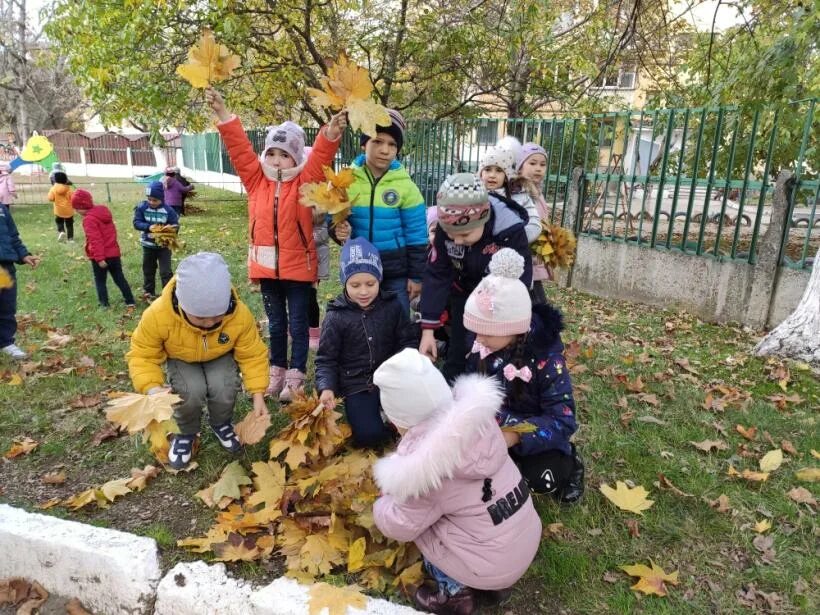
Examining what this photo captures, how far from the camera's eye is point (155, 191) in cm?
638

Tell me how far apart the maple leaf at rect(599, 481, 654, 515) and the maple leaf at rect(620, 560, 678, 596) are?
362 millimetres

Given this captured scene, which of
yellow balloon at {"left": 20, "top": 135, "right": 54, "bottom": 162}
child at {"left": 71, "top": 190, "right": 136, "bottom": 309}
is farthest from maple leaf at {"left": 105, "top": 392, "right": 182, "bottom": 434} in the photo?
yellow balloon at {"left": 20, "top": 135, "right": 54, "bottom": 162}

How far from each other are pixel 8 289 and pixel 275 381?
8.40 ft

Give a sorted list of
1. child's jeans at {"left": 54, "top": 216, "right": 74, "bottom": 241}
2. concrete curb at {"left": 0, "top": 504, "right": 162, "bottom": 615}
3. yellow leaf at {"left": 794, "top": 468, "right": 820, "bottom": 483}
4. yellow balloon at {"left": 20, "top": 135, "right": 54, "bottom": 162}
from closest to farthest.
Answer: concrete curb at {"left": 0, "top": 504, "right": 162, "bottom": 615}
yellow leaf at {"left": 794, "top": 468, "right": 820, "bottom": 483}
child's jeans at {"left": 54, "top": 216, "right": 74, "bottom": 241}
yellow balloon at {"left": 20, "top": 135, "right": 54, "bottom": 162}

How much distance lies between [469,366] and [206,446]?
155 centimetres

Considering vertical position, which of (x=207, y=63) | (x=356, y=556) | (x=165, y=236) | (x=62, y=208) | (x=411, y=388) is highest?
(x=207, y=63)

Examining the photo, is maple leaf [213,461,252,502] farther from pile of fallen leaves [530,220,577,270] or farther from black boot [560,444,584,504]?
pile of fallen leaves [530,220,577,270]

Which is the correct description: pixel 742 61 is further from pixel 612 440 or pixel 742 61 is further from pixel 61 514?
pixel 61 514

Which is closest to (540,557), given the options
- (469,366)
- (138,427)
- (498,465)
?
(498,465)

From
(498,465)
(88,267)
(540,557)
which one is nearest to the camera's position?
(498,465)

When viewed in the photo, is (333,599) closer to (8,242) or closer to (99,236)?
(8,242)

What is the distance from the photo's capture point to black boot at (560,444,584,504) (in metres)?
2.77

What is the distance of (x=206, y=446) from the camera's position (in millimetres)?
3277

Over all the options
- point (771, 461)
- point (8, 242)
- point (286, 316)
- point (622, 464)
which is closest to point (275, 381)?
point (286, 316)
